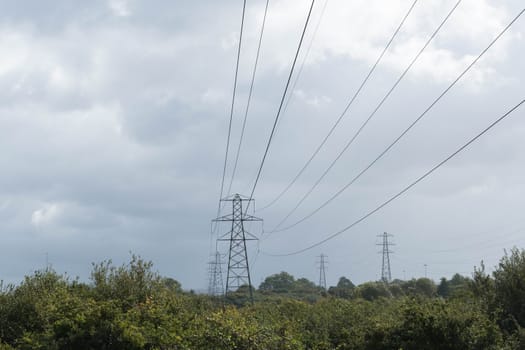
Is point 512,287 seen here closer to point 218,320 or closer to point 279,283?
point 218,320

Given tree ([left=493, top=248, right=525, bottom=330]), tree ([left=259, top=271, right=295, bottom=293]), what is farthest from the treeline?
tree ([left=259, top=271, right=295, bottom=293])

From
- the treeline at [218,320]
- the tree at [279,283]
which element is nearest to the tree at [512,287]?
the treeline at [218,320]

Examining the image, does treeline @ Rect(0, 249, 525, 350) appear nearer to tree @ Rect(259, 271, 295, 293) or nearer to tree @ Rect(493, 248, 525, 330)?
tree @ Rect(493, 248, 525, 330)

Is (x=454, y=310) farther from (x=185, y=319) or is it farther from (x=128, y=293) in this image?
(x=128, y=293)

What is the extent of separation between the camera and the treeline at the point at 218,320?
89.8 ft

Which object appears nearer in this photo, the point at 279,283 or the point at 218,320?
the point at 218,320

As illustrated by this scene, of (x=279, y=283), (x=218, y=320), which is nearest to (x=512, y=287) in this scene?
(x=218, y=320)

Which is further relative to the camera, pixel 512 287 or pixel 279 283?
pixel 279 283

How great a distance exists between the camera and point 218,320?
26219 millimetres

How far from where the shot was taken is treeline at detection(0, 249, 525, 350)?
2736 centimetres

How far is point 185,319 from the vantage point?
31344mm

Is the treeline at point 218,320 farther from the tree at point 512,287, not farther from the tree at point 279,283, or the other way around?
the tree at point 279,283

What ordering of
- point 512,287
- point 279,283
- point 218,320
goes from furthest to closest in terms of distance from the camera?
point 279,283, point 512,287, point 218,320

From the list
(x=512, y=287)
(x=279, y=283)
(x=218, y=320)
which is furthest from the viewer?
(x=279, y=283)
